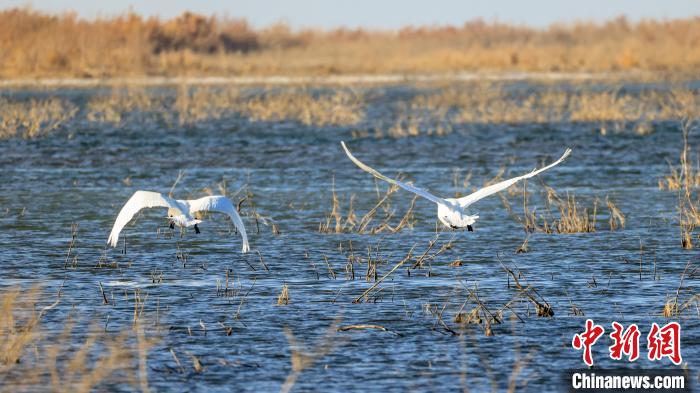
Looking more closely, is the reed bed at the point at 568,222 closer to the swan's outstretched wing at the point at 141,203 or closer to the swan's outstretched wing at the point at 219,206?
the swan's outstretched wing at the point at 219,206

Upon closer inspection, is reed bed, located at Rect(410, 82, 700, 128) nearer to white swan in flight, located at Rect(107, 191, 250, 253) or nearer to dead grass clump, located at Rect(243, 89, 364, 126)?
dead grass clump, located at Rect(243, 89, 364, 126)

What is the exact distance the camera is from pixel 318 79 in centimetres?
4847

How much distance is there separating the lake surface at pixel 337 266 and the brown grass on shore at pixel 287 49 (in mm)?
22361

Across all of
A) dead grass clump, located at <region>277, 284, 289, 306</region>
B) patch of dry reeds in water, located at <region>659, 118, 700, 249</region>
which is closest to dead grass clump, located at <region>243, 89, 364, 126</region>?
patch of dry reeds in water, located at <region>659, 118, 700, 249</region>

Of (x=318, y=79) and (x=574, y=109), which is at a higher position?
(x=318, y=79)

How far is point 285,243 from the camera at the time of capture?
13.2 metres

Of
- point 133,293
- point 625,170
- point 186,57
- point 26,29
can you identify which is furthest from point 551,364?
point 186,57

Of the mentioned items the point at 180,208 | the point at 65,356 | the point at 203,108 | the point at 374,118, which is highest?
the point at 203,108

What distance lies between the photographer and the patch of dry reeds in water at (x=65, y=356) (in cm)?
766

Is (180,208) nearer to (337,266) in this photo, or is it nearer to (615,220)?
(337,266)

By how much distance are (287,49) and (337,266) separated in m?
50.6

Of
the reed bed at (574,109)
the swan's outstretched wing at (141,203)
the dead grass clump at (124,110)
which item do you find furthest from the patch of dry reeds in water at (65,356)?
the dead grass clump at (124,110)

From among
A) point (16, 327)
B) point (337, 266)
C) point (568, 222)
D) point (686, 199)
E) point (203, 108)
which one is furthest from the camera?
point (203, 108)

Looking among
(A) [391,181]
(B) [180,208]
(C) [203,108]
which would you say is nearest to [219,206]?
(B) [180,208]
